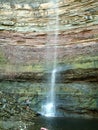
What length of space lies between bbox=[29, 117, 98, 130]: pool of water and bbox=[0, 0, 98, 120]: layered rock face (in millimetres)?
2158

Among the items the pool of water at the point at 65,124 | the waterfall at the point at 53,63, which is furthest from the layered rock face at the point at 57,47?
the pool of water at the point at 65,124

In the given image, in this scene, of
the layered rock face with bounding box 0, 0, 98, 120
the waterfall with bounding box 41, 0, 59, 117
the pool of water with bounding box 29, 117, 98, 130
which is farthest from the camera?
the waterfall with bounding box 41, 0, 59, 117

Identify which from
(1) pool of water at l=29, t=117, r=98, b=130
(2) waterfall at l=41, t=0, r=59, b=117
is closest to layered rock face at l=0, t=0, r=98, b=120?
(2) waterfall at l=41, t=0, r=59, b=117

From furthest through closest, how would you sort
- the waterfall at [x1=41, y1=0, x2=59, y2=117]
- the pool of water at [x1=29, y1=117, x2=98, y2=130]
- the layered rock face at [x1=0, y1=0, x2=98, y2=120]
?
the waterfall at [x1=41, y1=0, x2=59, y2=117]
the layered rock face at [x1=0, y1=0, x2=98, y2=120]
the pool of water at [x1=29, y1=117, x2=98, y2=130]

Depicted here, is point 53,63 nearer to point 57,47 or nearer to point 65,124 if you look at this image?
point 57,47

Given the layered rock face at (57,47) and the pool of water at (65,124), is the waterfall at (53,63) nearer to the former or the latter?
the layered rock face at (57,47)

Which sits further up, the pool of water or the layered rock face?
the layered rock face

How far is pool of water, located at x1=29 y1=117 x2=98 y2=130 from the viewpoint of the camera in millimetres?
17984

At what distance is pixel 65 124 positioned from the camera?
18984 millimetres

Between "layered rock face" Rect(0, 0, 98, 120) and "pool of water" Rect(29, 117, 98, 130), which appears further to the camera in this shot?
"layered rock face" Rect(0, 0, 98, 120)

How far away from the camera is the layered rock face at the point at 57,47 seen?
22.8 meters

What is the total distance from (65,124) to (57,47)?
696 centimetres

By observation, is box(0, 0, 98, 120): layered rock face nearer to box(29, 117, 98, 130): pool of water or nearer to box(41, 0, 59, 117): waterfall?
box(41, 0, 59, 117): waterfall

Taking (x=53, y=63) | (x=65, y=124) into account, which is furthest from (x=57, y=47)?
(x=65, y=124)
